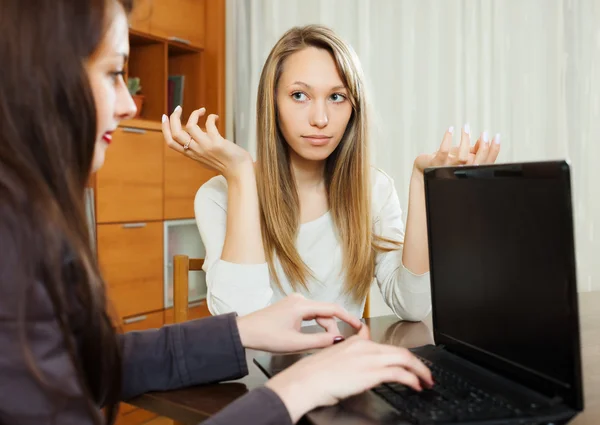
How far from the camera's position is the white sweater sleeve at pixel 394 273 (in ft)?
4.23

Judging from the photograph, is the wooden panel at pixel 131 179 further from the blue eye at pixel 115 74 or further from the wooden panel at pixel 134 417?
the blue eye at pixel 115 74

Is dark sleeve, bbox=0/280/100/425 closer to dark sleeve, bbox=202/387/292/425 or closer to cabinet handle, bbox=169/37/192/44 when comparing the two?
dark sleeve, bbox=202/387/292/425

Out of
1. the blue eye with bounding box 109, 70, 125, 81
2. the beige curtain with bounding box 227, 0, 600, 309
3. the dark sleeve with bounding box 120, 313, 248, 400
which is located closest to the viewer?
the blue eye with bounding box 109, 70, 125, 81

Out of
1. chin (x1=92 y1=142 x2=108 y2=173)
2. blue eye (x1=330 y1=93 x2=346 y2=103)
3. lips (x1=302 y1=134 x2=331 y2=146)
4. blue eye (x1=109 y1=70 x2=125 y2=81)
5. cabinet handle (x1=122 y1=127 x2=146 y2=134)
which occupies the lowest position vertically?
chin (x1=92 y1=142 x2=108 y2=173)

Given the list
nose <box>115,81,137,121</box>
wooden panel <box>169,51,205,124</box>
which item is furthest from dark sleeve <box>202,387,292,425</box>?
wooden panel <box>169,51,205,124</box>

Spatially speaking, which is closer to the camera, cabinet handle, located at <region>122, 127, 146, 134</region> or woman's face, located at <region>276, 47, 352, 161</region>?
woman's face, located at <region>276, 47, 352, 161</region>

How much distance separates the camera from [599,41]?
231 cm

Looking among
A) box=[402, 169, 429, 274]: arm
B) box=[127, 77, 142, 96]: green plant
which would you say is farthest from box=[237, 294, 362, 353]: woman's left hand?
box=[127, 77, 142, 96]: green plant

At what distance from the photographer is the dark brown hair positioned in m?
0.59

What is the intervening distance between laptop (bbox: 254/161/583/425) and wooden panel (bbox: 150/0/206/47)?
234 cm

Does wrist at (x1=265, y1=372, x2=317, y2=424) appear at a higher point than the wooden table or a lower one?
higher

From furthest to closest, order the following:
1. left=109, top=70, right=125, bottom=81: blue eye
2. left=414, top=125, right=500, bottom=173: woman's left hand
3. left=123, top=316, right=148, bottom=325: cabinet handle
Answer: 1. left=123, top=316, right=148, bottom=325: cabinet handle
2. left=414, top=125, right=500, bottom=173: woman's left hand
3. left=109, top=70, right=125, bottom=81: blue eye

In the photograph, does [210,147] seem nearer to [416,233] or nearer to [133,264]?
[416,233]

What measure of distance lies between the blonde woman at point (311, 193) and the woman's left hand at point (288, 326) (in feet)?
1.13
